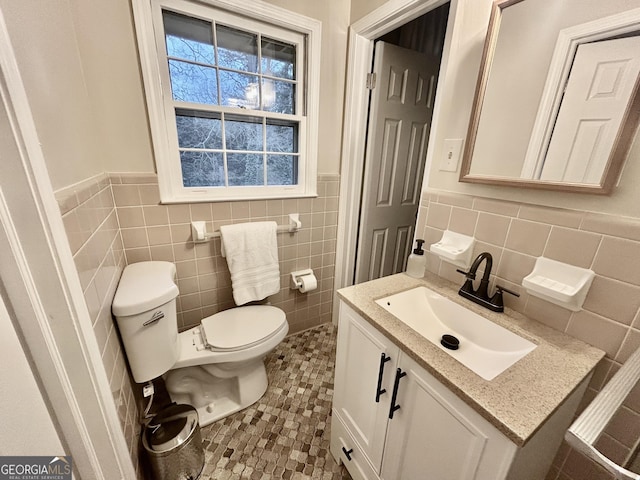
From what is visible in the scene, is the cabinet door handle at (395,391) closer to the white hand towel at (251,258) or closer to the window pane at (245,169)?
the white hand towel at (251,258)

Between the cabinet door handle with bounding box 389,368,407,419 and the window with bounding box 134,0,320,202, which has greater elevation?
the window with bounding box 134,0,320,202

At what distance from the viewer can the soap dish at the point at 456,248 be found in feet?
3.26

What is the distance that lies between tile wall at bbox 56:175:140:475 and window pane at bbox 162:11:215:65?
70cm

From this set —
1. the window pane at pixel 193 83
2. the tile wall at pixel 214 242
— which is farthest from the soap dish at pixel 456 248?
the window pane at pixel 193 83

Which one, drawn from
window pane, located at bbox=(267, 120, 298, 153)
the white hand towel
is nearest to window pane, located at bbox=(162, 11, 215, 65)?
window pane, located at bbox=(267, 120, 298, 153)

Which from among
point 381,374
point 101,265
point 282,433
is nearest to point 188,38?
point 101,265

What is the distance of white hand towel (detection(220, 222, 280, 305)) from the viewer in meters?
1.39

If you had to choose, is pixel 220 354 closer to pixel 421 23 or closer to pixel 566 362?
pixel 566 362

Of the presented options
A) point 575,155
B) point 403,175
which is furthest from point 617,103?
point 403,175

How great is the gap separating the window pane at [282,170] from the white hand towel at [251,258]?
0.30 meters

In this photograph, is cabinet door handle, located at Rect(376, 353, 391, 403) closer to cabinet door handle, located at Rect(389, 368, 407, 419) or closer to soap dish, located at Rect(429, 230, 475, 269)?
cabinet door handle, located at Rect(389, 368, 407, 419)

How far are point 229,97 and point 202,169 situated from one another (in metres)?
0.41

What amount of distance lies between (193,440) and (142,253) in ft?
2.88

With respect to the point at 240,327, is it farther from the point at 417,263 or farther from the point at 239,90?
the point at 239,90
